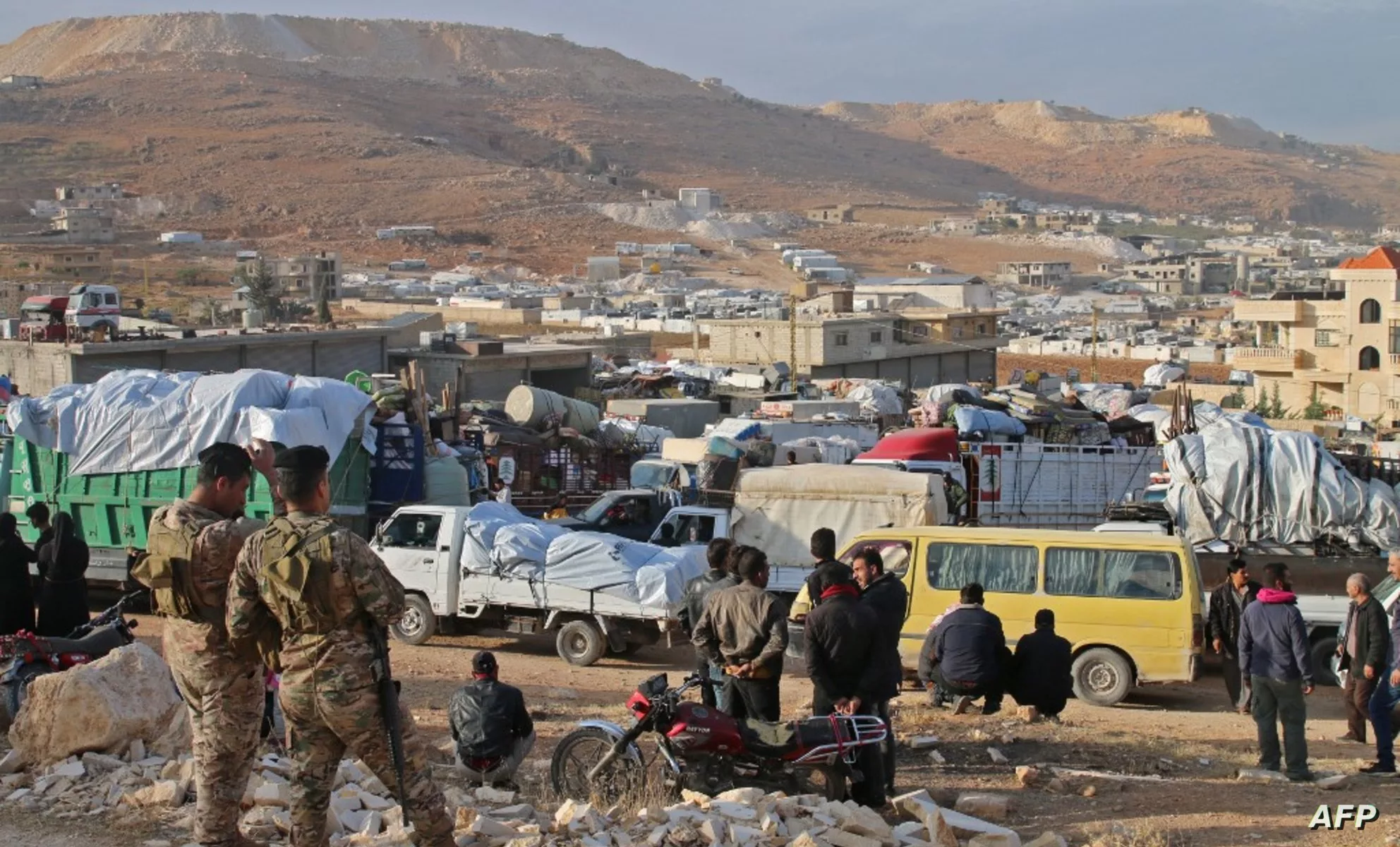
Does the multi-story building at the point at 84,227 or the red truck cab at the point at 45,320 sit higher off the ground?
the multi-story building at the point at 84,227

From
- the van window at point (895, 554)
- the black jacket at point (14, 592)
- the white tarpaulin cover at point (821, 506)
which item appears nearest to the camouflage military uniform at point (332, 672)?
the black jacket at point (14, 592)

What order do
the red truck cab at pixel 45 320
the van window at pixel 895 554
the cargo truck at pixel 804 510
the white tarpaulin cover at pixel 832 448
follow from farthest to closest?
the red truck cab at pixel 45 320, the white tarpaulin cover at pixel 832 448, the cargo truck at pixel 804 510, the van window at pixel 895 554

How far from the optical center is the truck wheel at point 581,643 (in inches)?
511

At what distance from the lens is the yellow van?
1131cm

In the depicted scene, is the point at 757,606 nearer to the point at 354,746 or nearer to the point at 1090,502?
the point at 354,746

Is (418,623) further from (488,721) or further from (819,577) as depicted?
(819,577)

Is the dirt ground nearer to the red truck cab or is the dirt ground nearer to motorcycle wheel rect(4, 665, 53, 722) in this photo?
motorcycle wheel rect(4, 665, 53, 722)

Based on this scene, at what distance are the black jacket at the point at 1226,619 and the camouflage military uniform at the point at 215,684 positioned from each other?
7393 mm

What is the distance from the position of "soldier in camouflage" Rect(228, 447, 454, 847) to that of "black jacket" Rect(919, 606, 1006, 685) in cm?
489

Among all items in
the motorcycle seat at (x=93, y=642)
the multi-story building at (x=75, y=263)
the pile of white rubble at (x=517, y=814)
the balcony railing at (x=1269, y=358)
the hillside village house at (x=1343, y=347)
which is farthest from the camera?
the multi-story building at (x=75, y=263)

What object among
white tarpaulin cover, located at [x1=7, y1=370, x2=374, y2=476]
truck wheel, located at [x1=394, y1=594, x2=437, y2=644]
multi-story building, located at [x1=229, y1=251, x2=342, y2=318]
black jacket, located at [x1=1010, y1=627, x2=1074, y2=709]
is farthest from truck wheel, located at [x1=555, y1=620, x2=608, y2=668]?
multi-story building, located at [x1=229, y1=251, x2=342, y2=318]

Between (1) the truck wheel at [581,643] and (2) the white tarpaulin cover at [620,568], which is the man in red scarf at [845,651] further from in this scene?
(1) the truck wheel at [581,643]

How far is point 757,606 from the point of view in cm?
772

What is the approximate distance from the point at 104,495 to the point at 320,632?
406 inches
